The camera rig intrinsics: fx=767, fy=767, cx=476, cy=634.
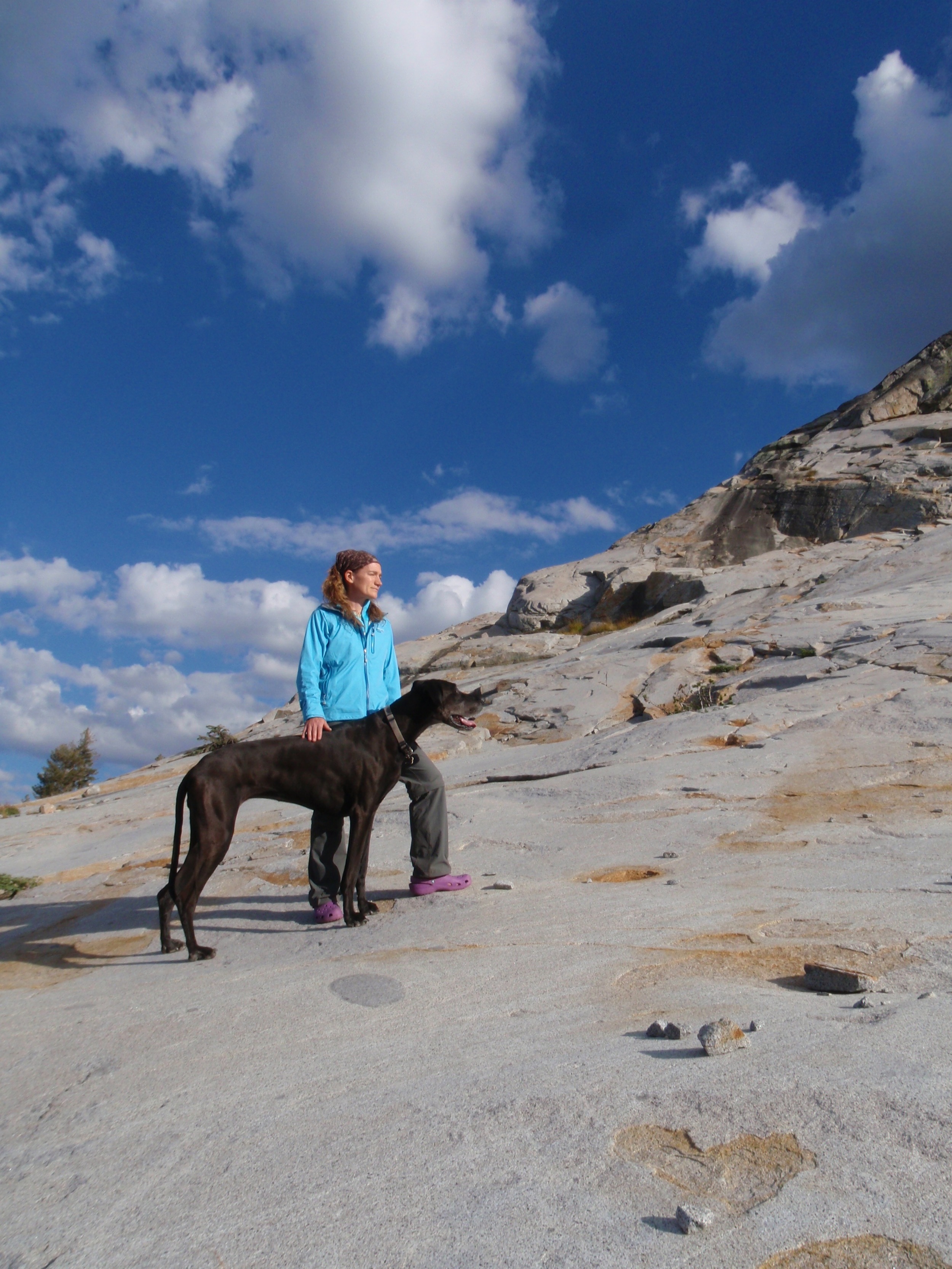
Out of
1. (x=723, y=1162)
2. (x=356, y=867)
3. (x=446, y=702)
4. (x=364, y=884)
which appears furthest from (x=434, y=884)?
(x=723, y=1162)

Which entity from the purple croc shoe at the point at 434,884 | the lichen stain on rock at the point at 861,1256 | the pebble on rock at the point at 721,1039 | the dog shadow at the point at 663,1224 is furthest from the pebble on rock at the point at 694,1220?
the purple croc shoe at the point at 434,884

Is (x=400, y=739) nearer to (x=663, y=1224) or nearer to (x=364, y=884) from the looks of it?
(x=364, y=884)

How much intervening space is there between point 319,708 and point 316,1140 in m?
3.00

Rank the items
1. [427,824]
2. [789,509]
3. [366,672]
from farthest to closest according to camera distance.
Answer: [789,509], [366,672], [427,824]

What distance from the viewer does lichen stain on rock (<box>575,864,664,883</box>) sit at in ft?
15.5

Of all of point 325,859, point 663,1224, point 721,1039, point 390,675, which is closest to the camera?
point 663,1224

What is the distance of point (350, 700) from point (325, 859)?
0.99 metres

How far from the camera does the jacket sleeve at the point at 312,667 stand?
466cm

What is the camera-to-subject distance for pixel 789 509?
25.8m

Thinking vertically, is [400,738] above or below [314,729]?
below

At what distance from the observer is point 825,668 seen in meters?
9.62

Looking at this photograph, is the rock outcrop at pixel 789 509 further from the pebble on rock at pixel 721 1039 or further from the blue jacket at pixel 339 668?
the pebble on rock at pixel 721 1039

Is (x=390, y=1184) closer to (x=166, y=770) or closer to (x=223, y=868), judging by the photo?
(x=223, y=868)

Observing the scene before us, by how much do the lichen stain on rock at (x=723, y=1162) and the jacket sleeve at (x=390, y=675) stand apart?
3732 millimetres
